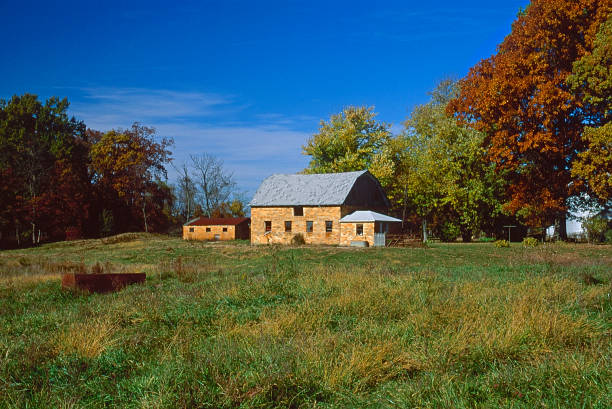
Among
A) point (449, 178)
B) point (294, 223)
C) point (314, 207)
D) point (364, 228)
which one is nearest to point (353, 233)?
point (364, 228)

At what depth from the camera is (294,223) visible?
35.4 m

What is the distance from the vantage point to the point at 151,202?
50.3 m

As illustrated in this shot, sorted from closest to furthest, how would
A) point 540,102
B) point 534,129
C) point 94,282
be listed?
point 94,282, point 540,102, point 534,129

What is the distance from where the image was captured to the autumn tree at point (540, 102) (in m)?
24.0

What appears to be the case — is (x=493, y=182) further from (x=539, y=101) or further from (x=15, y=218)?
(x=15, y=218)

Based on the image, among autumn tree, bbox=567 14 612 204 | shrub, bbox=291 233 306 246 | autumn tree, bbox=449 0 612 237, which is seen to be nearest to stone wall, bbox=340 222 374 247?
shrub, bbox=291 233 306 246

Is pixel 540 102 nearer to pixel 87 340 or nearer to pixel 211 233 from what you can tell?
pixel 87 340

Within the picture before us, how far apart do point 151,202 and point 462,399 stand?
1963 inches

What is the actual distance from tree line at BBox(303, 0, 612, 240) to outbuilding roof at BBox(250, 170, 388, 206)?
22.2 feet

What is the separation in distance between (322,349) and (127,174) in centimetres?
4774

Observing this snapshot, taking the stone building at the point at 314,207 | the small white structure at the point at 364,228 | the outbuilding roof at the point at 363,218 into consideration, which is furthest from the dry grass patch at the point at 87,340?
the stone building at the point at 314,207

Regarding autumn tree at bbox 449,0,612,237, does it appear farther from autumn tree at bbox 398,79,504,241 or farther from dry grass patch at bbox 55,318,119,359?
dry grass patch at bbox 55,318,119,359

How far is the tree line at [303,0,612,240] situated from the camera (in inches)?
898

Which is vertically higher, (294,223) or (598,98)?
(598,98)
